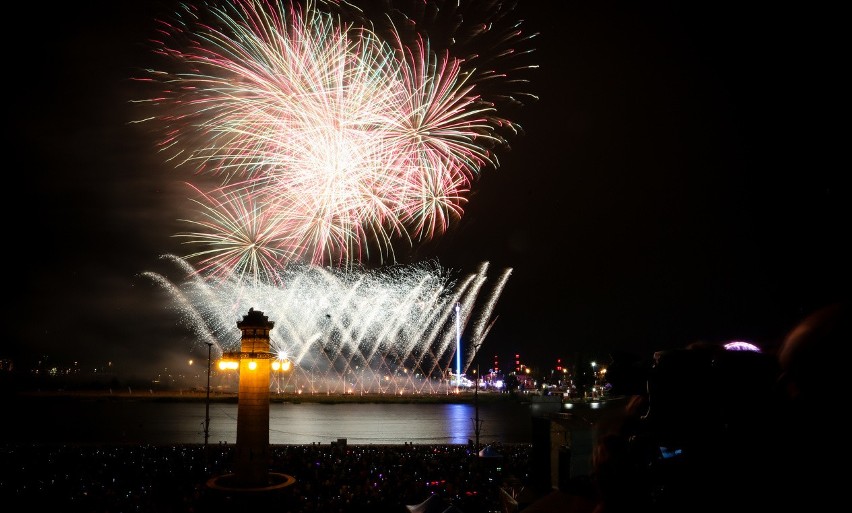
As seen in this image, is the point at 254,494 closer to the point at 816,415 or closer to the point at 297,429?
the point at 816,415

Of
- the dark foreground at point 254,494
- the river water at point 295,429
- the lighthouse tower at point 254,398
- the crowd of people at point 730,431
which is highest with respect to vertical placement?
the crowd of people at point 730,431

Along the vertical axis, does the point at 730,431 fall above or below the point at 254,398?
above

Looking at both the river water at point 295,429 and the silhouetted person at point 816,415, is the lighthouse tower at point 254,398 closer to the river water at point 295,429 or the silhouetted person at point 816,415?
the silhouetted person at point 816,415

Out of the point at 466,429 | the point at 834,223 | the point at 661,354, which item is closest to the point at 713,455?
the point at 661,354

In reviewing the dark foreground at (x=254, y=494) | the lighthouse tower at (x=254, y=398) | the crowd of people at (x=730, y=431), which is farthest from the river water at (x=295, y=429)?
the crowd of people at (x=730, y=431)

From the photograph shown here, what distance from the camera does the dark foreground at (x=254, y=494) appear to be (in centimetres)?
1330

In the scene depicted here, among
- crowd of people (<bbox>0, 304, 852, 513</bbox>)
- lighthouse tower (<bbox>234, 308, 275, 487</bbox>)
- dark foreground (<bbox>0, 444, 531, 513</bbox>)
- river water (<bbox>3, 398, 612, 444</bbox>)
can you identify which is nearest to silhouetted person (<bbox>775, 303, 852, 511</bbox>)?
crowd of people (<bbox>0, 304, 852, 513</bbox>)

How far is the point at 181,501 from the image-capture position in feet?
46.4

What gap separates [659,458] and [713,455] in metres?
0.39

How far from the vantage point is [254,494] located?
1202cm

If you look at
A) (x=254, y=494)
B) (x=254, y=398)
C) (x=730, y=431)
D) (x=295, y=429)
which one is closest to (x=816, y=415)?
(x=730, y=431)

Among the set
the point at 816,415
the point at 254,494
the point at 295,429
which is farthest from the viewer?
the point at 295,429

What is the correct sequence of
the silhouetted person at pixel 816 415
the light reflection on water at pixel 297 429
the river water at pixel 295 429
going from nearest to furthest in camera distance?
the silhouetted person at pixel 816 415, the river water at pixel 295 429, the light reflection on water at pixel 297 429

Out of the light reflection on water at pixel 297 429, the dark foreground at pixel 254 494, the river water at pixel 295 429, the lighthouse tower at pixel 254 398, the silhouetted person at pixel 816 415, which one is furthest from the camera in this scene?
the light reflection on water at pixel 297 429
